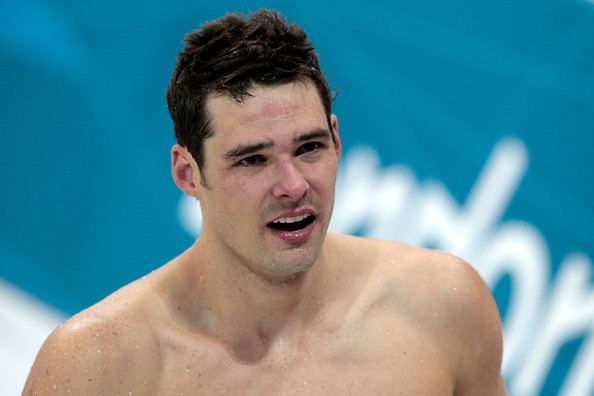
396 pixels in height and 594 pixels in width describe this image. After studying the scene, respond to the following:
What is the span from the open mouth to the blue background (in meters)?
1.31

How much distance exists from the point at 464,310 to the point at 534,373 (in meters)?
0.98

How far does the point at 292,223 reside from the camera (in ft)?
5.71

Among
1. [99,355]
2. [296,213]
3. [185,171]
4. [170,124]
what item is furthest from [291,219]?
[170,124]

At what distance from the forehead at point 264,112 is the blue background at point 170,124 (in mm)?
1348

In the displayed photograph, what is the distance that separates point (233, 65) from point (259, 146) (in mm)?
146

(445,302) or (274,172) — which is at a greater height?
(274,172)

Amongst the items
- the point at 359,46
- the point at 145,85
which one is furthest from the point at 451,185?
the point at 145,85

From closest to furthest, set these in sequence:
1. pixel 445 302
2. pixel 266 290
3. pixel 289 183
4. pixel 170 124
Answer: pixel 289 183 → pixel 266 290 → pixel 445 302 → pixel 170 124

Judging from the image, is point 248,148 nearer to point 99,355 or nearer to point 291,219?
point 291,219

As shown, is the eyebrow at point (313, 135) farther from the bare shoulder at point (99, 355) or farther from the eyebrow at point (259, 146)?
the bare shoulder at point (99, 355)

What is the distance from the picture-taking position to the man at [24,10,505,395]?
1.70 m

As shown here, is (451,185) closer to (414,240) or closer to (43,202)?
(414,240)

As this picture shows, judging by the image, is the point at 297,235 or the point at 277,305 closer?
the point at 297,235

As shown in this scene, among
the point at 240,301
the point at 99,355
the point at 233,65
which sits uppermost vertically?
the point at 233,65
